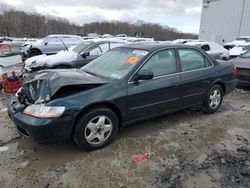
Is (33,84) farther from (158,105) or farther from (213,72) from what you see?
(213,72)

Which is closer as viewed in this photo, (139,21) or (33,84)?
(33,84)

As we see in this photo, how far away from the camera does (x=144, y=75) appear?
344 centimetres

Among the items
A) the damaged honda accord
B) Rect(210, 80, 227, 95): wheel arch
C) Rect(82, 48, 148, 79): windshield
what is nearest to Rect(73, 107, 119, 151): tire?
the damaged honda accord

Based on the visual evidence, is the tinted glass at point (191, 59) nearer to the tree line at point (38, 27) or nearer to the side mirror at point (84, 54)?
the side mirror at point (84, 54)

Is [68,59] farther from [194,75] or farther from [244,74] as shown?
[244,74]

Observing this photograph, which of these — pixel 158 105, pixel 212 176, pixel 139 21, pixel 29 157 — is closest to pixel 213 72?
pixel 158 105

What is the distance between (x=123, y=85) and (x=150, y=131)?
1110 mm

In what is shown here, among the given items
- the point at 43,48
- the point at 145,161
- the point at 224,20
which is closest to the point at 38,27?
the point at 224,20

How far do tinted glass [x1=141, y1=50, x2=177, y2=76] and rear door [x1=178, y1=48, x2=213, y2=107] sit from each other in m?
0.21

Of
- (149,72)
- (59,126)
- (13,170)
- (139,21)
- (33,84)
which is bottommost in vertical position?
(13,170)

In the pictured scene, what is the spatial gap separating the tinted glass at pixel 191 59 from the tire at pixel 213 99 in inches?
Answer: 23.9

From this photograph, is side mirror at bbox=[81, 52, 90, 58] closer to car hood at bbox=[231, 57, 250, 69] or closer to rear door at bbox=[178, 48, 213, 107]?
rear door at bbox=[178, 48, 213, 107]

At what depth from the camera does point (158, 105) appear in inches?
151

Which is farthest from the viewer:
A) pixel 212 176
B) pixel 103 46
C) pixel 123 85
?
pixel 103 46
